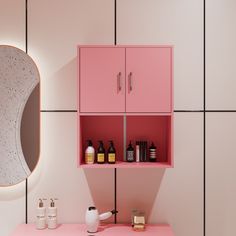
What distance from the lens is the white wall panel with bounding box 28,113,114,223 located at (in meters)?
3.11

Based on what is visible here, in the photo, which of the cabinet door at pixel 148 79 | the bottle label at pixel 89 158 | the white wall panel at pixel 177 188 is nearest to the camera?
the cabinet door at pixel 148 79

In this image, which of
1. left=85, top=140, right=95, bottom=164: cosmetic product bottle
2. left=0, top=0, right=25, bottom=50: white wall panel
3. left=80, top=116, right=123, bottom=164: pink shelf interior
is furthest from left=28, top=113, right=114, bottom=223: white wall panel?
left=0, top=0, right=25, bottom=50: white wall panel

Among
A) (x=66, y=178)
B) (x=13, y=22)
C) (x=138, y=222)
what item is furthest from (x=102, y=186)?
(x=13, y=22)

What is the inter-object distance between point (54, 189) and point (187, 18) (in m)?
1.92

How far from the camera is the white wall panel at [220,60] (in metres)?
3.10

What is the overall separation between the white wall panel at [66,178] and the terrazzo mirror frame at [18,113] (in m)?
0.09

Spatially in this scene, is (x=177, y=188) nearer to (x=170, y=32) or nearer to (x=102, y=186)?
(x=102, y=186)

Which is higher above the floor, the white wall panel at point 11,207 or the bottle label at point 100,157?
the bottle label at point 100,157

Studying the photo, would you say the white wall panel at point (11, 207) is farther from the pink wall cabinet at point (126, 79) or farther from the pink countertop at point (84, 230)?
the pink wall cabinet at point (126, 79)

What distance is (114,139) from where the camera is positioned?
10.2 ft

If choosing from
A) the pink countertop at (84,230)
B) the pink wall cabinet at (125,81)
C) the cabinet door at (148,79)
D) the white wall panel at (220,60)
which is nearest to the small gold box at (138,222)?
the pink countertop at (84,230)

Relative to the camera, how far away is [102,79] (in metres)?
2.79

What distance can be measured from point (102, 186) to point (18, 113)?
986 millimetres

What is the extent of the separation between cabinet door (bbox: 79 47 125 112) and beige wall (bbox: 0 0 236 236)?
345 mm
